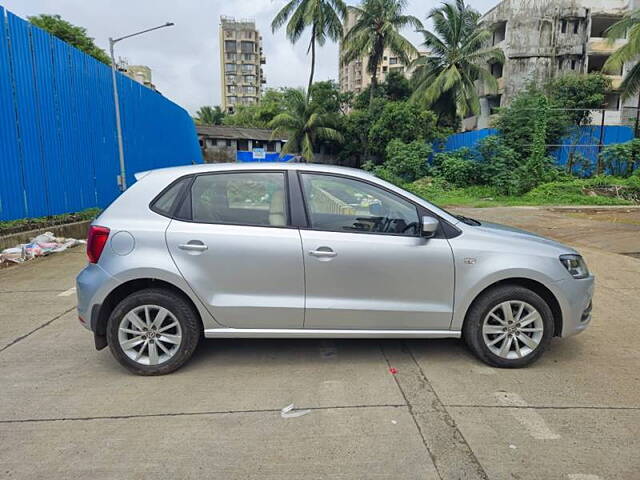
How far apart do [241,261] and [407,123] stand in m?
26.3

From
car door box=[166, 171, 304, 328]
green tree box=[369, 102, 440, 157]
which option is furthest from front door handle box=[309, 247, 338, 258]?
green tree box=[369, 102, 440, 157]

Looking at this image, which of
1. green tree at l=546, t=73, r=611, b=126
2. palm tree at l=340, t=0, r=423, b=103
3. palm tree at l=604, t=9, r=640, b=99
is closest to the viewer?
palm tree at l=604, t=9, r=640, b=99

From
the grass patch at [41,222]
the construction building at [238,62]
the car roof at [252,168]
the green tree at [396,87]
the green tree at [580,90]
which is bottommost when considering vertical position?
the grass patch at [41,222]

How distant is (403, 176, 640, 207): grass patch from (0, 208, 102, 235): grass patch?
13.0 meters

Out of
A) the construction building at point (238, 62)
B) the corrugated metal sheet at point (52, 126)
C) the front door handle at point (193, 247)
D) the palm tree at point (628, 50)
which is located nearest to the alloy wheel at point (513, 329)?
the front door handle at point (193, 247)

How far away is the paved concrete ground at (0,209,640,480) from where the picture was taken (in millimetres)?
2549

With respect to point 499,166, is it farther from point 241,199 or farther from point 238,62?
point 238,62

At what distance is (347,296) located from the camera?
3.57m

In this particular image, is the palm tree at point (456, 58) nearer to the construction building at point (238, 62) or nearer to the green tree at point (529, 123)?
the green tree at point (529, 123)

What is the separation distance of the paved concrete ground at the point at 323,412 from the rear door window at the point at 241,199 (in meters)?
1.26

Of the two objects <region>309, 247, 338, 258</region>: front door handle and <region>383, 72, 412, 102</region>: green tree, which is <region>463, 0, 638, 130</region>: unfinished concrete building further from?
<region>309, 247, 338, 258</region>: front door handle

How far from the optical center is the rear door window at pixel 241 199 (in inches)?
143

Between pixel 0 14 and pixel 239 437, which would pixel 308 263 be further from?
pixel 0 14

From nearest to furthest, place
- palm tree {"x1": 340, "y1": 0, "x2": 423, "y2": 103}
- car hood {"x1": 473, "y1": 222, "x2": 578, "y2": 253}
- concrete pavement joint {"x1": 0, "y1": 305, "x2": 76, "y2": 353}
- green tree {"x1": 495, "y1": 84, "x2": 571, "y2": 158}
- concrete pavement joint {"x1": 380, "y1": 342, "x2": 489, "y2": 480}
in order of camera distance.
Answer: concrete pavement joint {"x1": 380, "y1": 342, "x2": 489, "y2": 480}, car hood {"x1": 473, "y1": 222, "x2": 578, "y2": 253}, concrete pavement joint {"x1": 0, "y1": 305, "x2": 76, "y2": 353}, green tree {"x1": 495, "y1": 84, "x2": 571, "y2": 158}, palm tree {"x1": 340, "y1": 0, "x2": 423, "y2": 103}
